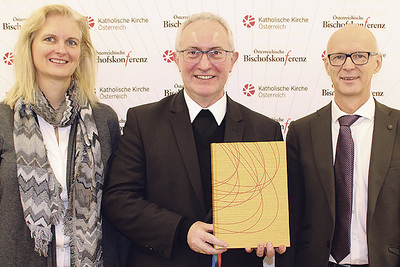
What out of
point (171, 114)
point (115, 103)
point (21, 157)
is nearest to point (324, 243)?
point (171, 114)

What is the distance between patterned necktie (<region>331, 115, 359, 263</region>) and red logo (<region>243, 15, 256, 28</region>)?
131 centimetres

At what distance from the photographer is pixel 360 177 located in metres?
2.20

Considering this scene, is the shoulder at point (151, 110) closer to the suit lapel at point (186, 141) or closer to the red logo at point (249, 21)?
the suit lapel at point (186, 141)

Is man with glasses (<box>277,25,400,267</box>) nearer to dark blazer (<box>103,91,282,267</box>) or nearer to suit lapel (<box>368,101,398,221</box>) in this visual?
suit lapel (<box>368,101,398,221</box>)

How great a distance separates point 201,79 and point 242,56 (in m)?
1.11

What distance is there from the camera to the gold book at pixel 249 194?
1.88 m

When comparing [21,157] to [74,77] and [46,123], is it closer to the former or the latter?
[46,123]

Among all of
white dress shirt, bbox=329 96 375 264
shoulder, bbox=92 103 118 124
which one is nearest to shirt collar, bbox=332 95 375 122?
white dress shirt, bbox=329 96 375 264

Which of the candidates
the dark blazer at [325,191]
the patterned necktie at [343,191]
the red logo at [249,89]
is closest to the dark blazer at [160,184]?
the dark blazer at [325,191]

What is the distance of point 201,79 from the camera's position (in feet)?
7.30

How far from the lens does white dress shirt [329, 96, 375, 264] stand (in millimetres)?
2162

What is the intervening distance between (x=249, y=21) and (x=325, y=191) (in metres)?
1.61

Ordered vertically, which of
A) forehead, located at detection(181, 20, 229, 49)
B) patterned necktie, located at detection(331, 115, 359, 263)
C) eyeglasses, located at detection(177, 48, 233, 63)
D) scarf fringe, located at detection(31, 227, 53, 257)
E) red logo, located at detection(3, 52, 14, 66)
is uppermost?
red logo, located at detection(3, 52, 14, 66)

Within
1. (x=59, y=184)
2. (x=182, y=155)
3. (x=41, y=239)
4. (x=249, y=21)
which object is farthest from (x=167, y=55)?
(x=41, y=239)
